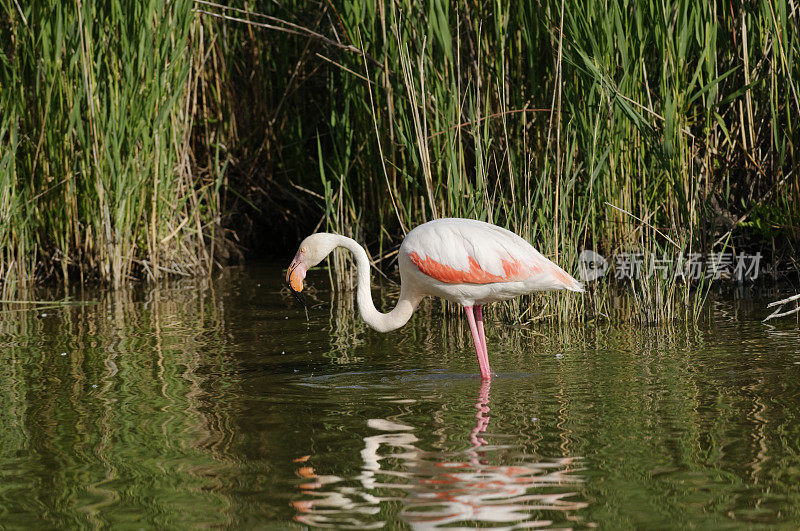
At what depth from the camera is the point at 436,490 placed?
3.65m

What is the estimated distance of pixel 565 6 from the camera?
6.60 metres

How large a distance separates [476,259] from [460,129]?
1.84 m

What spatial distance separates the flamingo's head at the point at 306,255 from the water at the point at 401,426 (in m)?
0.49

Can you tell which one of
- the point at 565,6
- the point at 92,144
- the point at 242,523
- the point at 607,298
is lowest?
Result: the point at 242,523

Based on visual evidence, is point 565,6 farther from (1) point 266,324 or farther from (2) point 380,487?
(2) point 380,487

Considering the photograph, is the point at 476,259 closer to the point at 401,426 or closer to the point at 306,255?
the point at 306,255

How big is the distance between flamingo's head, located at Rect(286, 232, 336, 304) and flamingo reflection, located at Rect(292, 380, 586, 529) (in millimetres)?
1641


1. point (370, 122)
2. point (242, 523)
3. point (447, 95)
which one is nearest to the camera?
point (242, 523)

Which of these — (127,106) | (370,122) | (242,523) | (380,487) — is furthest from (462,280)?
(127,106)

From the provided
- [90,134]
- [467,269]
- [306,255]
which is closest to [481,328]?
[467,269]

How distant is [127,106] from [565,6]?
3.58 m
